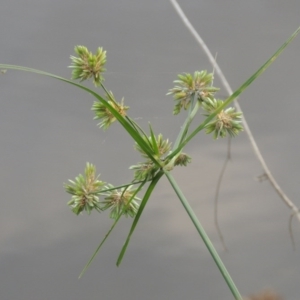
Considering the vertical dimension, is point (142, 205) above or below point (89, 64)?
below

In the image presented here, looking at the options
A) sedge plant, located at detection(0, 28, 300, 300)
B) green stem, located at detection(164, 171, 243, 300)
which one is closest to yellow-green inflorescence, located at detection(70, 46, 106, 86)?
sedge plant, located at detection(0, 28, 300, 300)

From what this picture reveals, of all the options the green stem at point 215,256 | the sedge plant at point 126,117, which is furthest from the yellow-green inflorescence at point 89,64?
the green stem at point 215,256

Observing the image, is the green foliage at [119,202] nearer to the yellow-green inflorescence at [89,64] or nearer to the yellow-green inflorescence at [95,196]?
the yellow-green inflorescence at [95,196]

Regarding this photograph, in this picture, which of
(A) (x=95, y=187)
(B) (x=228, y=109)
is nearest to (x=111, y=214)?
(A) (x=95, y=187)

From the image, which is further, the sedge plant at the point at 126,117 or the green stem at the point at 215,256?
the sedge plant at the point at 126,117

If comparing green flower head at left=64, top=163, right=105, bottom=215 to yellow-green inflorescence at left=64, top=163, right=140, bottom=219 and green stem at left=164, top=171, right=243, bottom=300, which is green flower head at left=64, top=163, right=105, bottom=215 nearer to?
yellow-green inflorescence at left=64, top=163, right=140, bottom=219

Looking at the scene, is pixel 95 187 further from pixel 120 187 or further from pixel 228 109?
pixel 228 109

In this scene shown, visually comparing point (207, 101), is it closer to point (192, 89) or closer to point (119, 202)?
point (192, 89)

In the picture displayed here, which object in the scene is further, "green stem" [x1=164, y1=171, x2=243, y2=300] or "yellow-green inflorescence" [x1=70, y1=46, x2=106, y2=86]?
"yellow-green inflorescence" [x1=70, y1=46, x2=106, y2=86]

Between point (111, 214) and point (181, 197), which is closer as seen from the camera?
point (181, 197)

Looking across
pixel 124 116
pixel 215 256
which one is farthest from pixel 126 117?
pixel 215 256

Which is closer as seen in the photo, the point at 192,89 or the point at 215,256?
the point at 215,256
